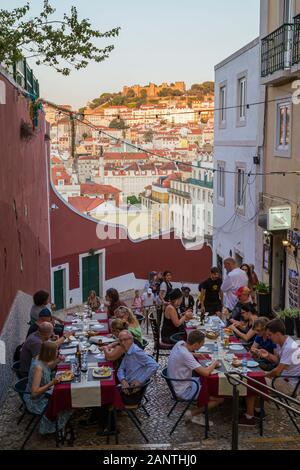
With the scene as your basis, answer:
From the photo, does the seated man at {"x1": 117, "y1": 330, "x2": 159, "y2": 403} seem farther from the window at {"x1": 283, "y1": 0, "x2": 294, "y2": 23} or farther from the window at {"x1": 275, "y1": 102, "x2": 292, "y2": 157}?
the window at {"x1": 283, "y1": 0, "x2": 294, "y2": 23}

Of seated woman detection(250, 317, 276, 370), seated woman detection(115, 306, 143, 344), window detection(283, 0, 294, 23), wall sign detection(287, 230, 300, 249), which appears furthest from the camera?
window detection(283, 0, 294, 23)

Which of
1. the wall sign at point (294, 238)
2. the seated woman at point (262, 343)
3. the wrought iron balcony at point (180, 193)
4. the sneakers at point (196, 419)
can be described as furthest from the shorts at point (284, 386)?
the wrought iron balcony at point (180, 193)

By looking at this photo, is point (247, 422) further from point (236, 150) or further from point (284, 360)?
point (236, 150)

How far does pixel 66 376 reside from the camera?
6145mm

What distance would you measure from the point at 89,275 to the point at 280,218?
11.9 meters

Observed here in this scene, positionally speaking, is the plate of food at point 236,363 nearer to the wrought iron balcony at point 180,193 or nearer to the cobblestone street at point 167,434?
the cobblestone street at point 167,434

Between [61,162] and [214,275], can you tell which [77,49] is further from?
[61,162]

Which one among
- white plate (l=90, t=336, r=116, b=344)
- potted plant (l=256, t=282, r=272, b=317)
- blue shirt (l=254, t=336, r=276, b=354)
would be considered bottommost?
potted plant (l=256, t=282, r=272, b=317)

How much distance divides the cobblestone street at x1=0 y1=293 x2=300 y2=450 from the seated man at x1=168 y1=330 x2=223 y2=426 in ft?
0.83

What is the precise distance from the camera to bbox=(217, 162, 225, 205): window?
Answer: 19.3 m

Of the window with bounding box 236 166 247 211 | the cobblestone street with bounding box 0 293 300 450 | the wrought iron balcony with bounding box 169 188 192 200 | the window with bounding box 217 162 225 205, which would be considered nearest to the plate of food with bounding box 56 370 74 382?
the cobblestone street with bounding box 0 293 300 450

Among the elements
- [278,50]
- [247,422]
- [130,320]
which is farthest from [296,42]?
[247,422]

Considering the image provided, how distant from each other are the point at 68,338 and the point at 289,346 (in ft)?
10.1
